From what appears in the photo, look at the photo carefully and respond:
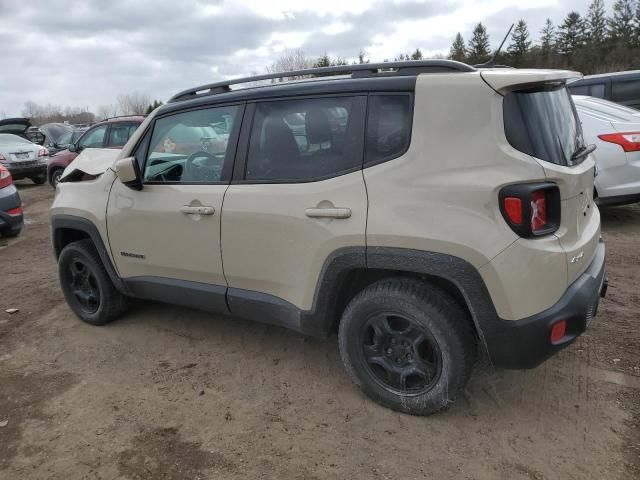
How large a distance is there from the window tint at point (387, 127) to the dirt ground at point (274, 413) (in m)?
1.43

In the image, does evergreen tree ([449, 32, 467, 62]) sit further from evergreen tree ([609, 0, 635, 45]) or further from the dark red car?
the dark red car

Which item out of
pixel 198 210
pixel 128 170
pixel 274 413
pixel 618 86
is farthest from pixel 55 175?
pixel 618 86

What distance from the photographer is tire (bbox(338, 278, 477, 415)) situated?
2.50m

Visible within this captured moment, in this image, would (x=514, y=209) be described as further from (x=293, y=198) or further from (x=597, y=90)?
(x=597, y=90)

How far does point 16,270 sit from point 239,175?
14.2 ft

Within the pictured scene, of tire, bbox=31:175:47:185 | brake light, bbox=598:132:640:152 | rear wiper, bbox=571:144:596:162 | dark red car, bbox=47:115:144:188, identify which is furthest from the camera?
tire, bbox=31:175:47:185

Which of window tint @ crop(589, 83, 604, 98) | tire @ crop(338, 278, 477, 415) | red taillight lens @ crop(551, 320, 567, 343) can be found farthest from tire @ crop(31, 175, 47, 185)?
red taillight lens @ crop(551, 320, 567, 343)

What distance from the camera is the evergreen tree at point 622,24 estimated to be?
51234 mm

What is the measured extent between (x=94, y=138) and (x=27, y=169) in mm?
3362

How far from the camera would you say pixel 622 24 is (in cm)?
5284

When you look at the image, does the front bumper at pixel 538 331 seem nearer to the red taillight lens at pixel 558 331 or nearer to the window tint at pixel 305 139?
the red taillight lens at pixel 558 331

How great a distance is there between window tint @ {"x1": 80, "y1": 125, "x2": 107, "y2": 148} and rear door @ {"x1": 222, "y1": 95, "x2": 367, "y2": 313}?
354 inches

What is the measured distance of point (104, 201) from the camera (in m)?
3.79

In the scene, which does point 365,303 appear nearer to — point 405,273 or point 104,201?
point 405,273
